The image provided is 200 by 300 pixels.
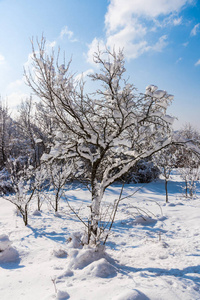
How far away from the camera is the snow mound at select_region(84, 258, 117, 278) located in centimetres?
262

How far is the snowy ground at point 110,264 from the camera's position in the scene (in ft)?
7.20

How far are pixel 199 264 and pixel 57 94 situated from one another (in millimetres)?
3498

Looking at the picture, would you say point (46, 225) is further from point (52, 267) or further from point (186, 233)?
point (186, 233)

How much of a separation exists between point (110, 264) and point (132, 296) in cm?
100

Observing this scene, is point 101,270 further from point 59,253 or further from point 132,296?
point 59,253

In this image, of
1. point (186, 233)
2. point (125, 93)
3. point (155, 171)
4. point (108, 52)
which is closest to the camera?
point (125, 93)

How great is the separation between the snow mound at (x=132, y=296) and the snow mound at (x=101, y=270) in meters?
0.68

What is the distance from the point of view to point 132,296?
6.28ft

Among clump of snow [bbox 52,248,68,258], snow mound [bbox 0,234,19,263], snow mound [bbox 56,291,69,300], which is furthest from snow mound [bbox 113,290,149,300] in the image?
snow mound [bbox 0,234,19,263]

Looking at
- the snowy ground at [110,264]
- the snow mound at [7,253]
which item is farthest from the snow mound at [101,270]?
the snow mound at [7,253]

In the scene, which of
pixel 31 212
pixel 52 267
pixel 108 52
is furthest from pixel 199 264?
pixel 31 212

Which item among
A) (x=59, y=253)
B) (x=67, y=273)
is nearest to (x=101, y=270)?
(x=67, y=273)

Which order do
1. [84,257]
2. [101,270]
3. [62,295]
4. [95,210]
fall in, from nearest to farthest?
[62,295] → [101,270] → [84,257] → [95,210]

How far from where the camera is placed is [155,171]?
52.0 ft
